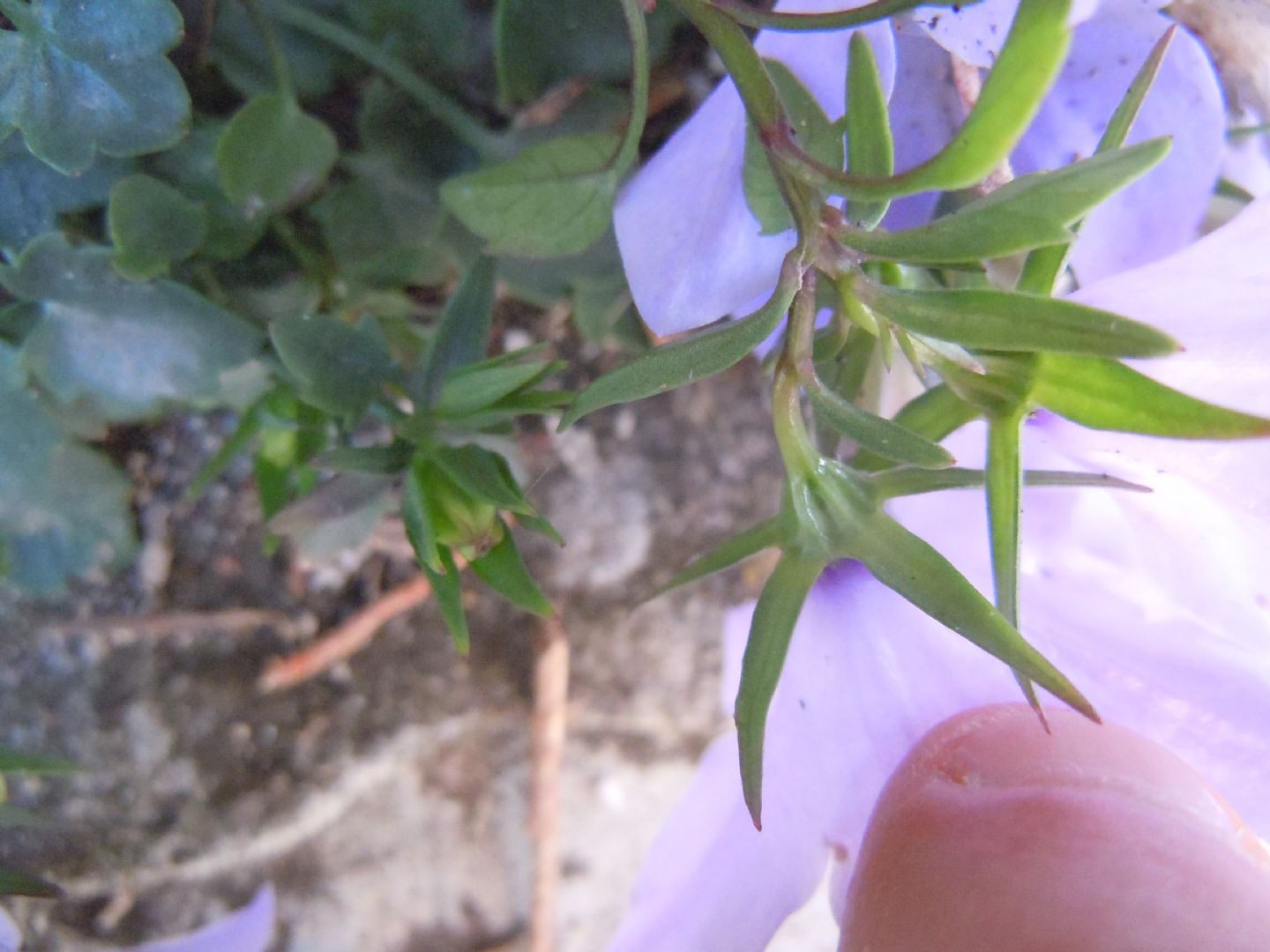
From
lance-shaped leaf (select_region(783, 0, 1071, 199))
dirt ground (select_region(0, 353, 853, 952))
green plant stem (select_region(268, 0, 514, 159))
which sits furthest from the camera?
dirt ground (select_region(0, 353, 853, 952))

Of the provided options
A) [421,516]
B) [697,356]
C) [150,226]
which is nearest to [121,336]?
[150,226]

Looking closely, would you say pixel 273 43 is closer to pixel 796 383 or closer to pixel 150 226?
pixel 150 226

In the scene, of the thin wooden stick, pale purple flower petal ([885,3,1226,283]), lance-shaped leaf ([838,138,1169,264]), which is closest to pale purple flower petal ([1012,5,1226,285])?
pale purple flower petal ([885,3,1226,283])

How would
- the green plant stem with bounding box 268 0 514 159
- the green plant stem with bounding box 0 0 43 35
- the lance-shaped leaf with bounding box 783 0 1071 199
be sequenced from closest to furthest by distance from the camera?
the lance-shaped leaf with bounding box 783 0 1071 199
the green plant stem with bounding box 0 0 43 35
the green plant stem with bounding box 268 0 514 159

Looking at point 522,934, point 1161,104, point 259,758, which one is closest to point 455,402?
point 1161,104

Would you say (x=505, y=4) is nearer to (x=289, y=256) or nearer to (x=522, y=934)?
(x=289, y=256)

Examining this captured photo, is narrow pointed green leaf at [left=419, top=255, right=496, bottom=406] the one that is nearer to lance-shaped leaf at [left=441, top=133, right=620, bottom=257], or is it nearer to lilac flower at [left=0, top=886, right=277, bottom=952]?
lance-shaped leaf at [left=441, top=133, right=620, bottom=257]
